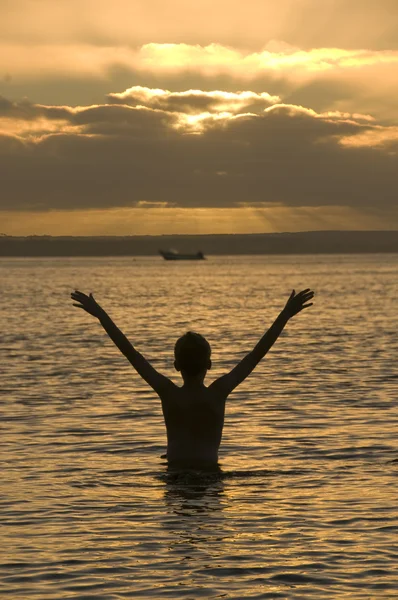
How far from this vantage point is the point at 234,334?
47969 mm

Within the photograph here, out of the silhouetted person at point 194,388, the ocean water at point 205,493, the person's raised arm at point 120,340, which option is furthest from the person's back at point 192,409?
the ocean water at point 205,493

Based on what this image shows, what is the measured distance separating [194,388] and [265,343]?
3.82 ft

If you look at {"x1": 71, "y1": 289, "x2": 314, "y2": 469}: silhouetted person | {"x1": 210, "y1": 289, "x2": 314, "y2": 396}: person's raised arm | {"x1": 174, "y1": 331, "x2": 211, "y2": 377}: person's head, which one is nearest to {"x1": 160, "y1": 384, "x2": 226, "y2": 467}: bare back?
{"x1": 71, "y1": 289, "x2": 314, "y2": 469}: silhouetted person

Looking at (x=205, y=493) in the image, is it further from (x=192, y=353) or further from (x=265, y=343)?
(x=265, y=343)

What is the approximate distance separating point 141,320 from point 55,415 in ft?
127

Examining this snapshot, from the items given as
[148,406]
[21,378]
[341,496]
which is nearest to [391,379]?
[148,406]

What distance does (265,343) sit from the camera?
40.1 feet

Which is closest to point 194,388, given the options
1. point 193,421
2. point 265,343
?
point 193,421

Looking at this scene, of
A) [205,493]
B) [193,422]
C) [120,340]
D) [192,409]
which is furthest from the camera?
[205,493]

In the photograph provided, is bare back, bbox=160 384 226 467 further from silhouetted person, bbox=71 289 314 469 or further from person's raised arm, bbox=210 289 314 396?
person's raised arm, bbox=210 289 314 396

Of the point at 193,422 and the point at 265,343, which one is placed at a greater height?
the point at 265,343

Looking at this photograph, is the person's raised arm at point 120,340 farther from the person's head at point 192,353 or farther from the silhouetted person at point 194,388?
the person's head at point 192,353

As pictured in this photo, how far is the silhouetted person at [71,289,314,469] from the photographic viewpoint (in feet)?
39.9

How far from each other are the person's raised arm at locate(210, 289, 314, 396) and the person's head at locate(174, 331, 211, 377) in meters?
0.31
